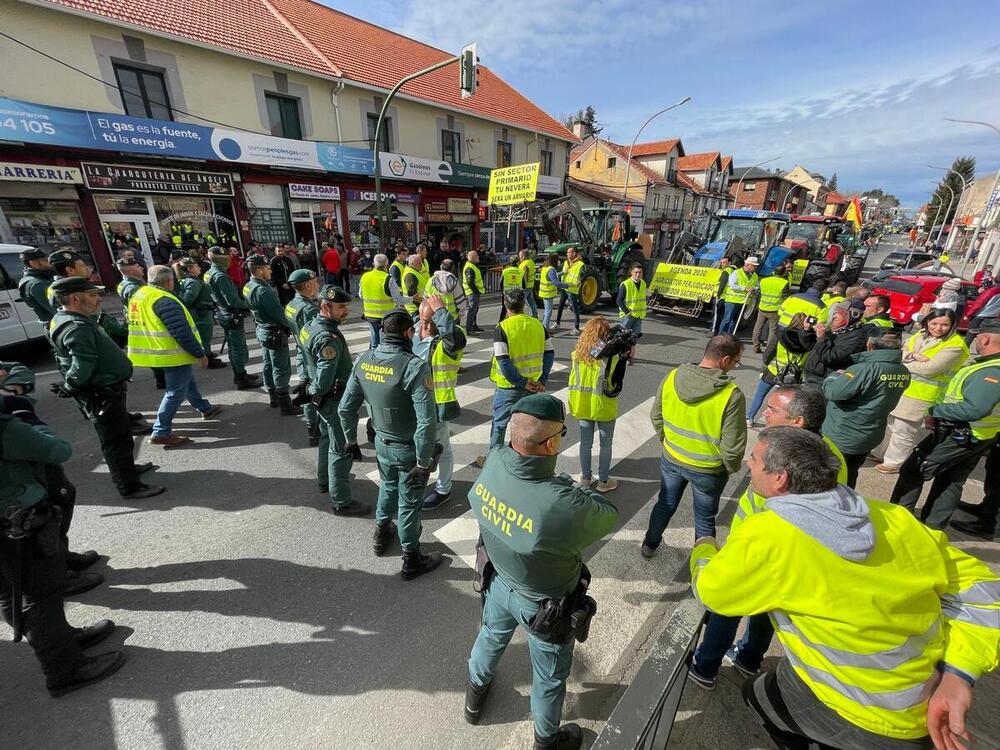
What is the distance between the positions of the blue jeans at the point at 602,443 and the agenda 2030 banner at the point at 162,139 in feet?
47.6

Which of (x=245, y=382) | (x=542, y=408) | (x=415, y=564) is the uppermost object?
(x=542, y=408)

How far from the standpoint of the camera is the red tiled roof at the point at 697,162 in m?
42.4

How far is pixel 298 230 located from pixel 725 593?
17544 mm

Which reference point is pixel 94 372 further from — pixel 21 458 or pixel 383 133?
pixel 383 133

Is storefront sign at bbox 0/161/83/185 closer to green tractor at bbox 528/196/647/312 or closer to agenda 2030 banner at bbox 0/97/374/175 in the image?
agenda 2030 banner at bbox 0/97/374/175

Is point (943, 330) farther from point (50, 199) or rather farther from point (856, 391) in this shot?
point (50, 199)

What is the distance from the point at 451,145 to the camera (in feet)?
63.7

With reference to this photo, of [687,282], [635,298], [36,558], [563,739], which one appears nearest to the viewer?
[563,739]

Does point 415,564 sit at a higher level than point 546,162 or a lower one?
lower

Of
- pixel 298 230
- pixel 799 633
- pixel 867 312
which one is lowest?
pixel 799 633

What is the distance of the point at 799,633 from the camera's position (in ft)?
5.11

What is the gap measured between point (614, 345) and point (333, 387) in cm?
261

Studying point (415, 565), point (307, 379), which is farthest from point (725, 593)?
point (307, 379)

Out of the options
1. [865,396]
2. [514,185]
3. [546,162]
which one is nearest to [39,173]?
[514,185]
